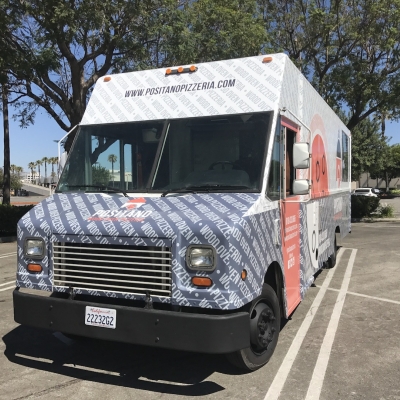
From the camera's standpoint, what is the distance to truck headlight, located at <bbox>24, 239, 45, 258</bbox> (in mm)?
4289

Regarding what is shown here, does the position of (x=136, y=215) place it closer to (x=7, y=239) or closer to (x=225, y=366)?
(x=225, y=366)

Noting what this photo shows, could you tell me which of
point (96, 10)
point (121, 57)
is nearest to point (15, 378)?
point (96, 10)

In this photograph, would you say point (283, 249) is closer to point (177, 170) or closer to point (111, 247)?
point (177, 170)

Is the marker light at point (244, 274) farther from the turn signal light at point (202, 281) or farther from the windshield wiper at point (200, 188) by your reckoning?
the windshield wiper at point (200, 188)

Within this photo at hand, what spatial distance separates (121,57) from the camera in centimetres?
1443

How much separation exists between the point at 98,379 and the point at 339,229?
6582mm

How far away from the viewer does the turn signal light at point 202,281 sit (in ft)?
12.1

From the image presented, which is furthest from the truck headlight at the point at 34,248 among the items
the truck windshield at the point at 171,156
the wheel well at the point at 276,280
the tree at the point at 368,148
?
the tree at the point at 368,148

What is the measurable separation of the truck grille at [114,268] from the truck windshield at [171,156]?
93cm

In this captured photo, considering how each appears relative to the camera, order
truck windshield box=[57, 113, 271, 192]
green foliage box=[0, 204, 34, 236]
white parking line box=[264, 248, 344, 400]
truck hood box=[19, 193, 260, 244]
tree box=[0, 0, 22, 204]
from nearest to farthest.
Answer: truck hood box=[19, 193, 260, 244]
white parking line box=[264, 248, 344, 400]
truck windshield box=[57, 113, 271, 192]
tree box=[0, 0, 22, 204]
green foliage box=[0, 204, 34, 236]

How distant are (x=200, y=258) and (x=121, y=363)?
1.80 m

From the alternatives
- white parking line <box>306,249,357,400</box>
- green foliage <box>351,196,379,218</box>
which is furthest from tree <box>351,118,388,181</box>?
white parking line <box>306,249,357,400</box>

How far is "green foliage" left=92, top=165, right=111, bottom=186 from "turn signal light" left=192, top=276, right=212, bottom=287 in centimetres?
189

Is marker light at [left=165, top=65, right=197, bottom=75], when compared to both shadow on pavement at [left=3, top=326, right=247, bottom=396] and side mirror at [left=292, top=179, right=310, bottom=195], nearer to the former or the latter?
side mirror at [left=292, top=179, right=310, bottom=195]
